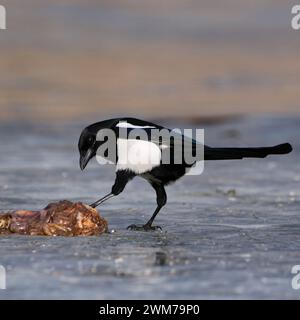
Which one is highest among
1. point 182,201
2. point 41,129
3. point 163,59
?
point 163,59

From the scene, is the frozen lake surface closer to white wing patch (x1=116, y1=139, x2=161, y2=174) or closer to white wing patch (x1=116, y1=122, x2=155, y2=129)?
white wing patch (x1=116, y1=139, x2=161, y2=174)

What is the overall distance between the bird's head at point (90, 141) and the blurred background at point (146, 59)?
7.33 metres

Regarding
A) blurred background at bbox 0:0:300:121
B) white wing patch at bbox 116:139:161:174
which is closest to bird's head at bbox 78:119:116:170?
white wing patch at bbox 116:139:161:174

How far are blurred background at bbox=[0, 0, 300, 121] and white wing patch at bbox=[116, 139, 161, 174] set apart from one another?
7394mm

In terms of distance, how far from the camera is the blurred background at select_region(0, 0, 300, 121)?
646 inches

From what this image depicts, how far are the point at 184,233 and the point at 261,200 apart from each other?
6.78ft

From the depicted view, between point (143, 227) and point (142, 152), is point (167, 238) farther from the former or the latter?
point (142, 152)

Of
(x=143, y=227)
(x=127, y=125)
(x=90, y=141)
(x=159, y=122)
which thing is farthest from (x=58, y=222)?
(x=159, y=122)

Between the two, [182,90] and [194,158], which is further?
[182,90]

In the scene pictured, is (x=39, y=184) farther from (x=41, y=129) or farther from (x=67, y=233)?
(x=41, y=129)

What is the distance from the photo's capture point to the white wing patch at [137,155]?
796 cm

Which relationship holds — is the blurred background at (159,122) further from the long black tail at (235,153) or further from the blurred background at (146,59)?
the long black tail at (235,153)
